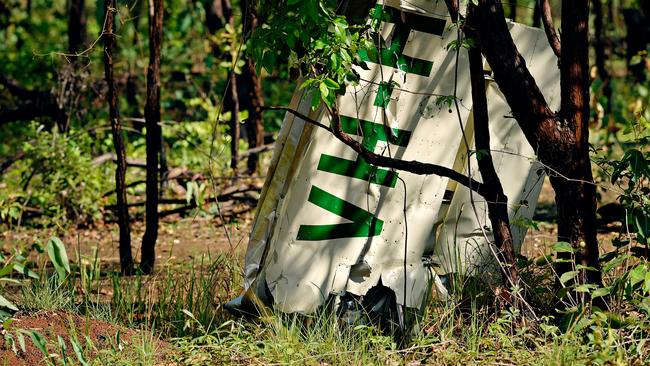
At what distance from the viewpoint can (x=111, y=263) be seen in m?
7.05

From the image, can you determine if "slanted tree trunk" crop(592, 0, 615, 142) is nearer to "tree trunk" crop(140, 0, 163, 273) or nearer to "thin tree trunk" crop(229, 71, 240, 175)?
"thin tree trunk" crop(229, 71, 240, 175)

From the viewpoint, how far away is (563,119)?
175 inches

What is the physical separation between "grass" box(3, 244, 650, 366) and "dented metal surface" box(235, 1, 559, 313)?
0.55 ft

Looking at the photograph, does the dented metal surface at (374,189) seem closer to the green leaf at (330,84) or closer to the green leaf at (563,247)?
the green leaf at (330,84)

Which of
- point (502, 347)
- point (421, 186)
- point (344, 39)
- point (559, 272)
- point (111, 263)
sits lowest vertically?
point (111, 263)

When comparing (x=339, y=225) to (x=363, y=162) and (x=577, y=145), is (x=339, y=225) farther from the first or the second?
(x=577, y=145)

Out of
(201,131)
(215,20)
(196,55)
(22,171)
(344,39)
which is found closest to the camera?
(344,39)

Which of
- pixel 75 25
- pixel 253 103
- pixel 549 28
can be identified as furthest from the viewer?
pixel 75 25

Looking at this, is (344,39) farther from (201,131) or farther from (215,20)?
(215,20)

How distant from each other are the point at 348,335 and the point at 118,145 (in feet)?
7.90

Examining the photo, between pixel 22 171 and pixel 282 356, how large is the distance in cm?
515

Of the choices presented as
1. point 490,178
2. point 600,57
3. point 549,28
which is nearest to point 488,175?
point 490,178

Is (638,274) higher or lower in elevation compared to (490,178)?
lower

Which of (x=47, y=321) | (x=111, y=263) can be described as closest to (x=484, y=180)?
(x=47, y=321)
